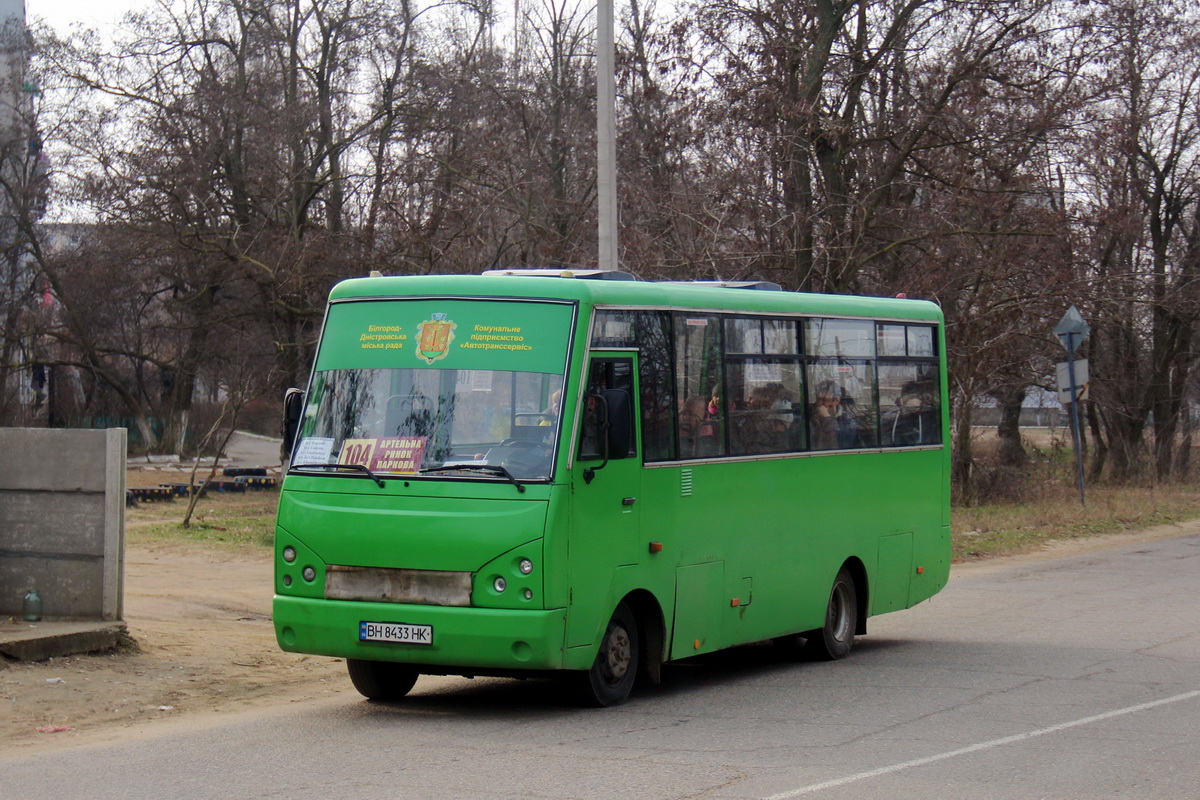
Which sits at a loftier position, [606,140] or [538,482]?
[606,140]

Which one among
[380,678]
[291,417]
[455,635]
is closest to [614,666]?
[455,635]

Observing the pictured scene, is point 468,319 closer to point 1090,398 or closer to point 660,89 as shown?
point 660,89

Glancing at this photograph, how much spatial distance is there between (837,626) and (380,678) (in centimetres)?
444

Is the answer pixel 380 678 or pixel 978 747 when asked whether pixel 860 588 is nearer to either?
pixel 978 747

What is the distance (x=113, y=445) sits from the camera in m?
11.5

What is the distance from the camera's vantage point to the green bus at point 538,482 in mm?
9016

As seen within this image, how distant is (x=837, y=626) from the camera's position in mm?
12711

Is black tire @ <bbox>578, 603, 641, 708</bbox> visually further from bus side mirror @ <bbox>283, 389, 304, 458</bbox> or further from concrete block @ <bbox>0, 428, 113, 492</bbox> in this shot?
concrete block @ <bbox>0, 428, 113, 492</bbox>

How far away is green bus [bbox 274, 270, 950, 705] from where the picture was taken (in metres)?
9.02

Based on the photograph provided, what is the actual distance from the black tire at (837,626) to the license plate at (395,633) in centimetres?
450

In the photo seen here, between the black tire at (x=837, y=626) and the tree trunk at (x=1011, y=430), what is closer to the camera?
the black tire at (x=837, y=626)

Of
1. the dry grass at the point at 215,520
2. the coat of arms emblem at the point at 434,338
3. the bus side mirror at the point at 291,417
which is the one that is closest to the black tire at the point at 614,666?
the coat of arms emblem at the point at 434,338

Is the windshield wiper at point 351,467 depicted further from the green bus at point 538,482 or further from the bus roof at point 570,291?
the bus roof at point 570,291

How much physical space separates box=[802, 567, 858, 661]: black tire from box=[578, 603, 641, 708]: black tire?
2.92 meters
